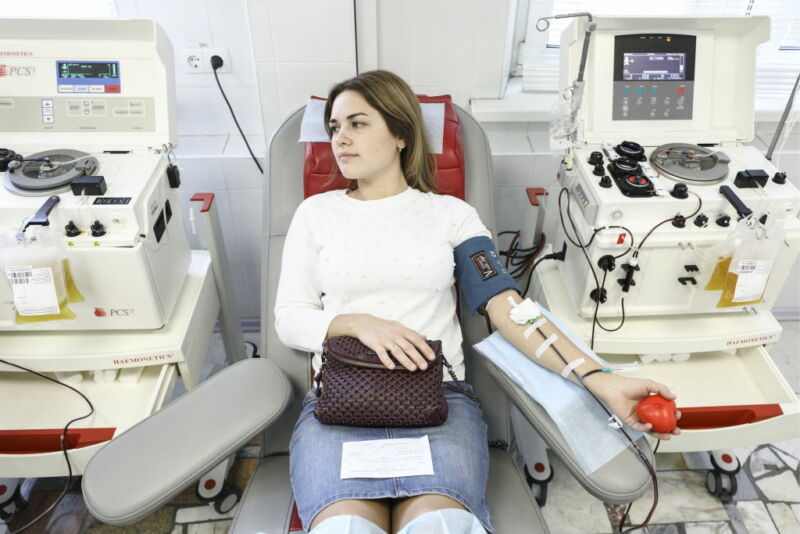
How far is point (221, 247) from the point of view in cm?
177

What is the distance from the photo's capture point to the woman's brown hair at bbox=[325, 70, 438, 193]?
150 cm

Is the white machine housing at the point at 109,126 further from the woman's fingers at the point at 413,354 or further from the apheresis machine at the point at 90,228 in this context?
the woman's fingers at the point at 413,354

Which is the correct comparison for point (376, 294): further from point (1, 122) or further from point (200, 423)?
point (1, 122)

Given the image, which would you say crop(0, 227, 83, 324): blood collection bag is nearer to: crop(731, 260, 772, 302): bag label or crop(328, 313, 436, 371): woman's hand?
crop(328, 313, 436, 371): woman's hand

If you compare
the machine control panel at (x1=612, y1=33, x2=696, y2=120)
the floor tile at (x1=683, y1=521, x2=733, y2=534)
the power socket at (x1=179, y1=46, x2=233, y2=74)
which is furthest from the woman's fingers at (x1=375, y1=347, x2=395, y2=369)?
the power socket at (x1=179, y1=46, x2=233, y2=74)

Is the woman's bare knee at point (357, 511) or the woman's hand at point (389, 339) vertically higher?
the woman's hand at point (389, 339)

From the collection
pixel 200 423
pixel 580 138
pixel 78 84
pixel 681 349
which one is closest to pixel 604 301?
pixel 681 349

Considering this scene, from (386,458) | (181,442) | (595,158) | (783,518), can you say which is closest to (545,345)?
(386,458)

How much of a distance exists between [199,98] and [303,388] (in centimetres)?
130

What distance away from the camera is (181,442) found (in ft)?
3.84


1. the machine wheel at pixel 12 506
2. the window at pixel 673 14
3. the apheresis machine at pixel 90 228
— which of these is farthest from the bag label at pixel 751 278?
the machine wheel at pixel 12 506

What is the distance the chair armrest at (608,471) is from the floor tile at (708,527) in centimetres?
80

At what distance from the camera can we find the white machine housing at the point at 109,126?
1.38 m

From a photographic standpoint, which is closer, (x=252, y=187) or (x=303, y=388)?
(x=303, y=388)
